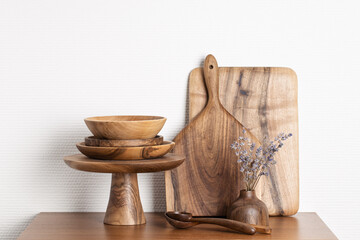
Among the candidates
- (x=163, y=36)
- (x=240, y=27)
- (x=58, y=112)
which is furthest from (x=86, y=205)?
(x=240, y=27)

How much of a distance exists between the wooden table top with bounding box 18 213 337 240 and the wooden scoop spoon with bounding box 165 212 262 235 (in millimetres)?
12

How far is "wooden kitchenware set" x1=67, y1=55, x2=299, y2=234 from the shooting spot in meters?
1.12

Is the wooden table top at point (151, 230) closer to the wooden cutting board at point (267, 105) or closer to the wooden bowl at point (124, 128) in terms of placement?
the wooden cutting board at point (267, 105)

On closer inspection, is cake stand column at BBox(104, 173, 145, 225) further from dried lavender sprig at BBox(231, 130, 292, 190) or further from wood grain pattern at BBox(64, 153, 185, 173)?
dried lavender sprig at BBox(231, 130, 292, 190)

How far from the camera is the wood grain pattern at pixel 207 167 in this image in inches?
44.2

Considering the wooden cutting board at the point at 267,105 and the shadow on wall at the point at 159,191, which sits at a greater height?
the wooden cutting board at the point at 267,105

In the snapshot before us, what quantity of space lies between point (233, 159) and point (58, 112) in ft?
1.47

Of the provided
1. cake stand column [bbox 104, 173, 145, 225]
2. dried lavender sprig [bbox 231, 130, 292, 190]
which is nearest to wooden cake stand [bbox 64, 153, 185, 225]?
cake stand column [bbox 104, 173, 145, 225]

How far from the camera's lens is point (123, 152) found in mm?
945

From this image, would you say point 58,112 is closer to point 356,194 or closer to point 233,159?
point 233,159

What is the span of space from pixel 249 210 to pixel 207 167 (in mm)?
177

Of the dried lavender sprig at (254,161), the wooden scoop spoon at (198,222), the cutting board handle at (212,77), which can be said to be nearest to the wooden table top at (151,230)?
the wooden scoop spoon at (198,222)

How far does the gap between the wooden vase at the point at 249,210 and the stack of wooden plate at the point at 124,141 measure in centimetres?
20

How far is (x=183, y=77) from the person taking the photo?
3.89ft
